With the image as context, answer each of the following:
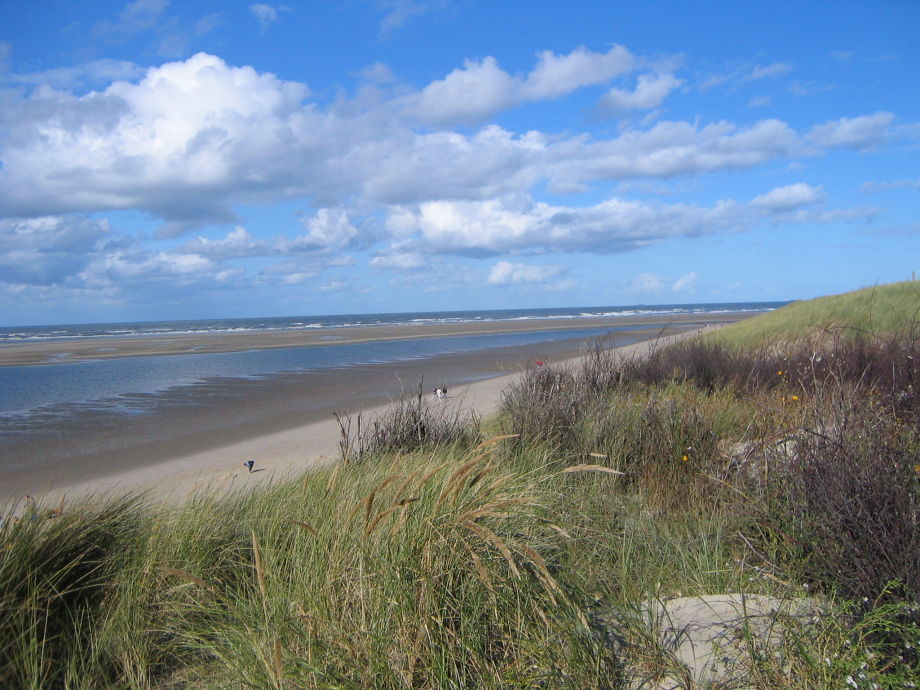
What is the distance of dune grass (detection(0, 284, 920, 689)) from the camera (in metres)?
2.45

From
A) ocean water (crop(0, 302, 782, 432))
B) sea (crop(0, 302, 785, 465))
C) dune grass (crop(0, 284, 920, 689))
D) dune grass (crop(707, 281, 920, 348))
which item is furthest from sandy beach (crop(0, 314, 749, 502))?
dune grass (crop(707, 281, 920, 348))

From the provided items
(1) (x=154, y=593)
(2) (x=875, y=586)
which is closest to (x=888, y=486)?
(2) (x=875, y=586)

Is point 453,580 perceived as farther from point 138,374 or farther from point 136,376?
point 138,374

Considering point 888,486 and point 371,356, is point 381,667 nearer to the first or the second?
point 888,486

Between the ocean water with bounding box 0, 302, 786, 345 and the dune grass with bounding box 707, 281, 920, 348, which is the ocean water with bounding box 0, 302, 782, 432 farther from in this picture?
the ocean water with bounding box 0, 302, 786, 345

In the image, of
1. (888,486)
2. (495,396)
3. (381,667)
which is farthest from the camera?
(495,396)

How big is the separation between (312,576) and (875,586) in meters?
2.45

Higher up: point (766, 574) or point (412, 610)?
point (412, 610)

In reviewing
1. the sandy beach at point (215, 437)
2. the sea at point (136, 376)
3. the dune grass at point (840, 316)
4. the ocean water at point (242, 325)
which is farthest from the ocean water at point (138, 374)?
the ocean water at point (242, 325)

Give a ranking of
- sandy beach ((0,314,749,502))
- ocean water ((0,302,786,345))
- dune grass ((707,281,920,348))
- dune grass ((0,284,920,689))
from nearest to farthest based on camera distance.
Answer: dune grass ((0,284,920,689)) < sandy beach ((0,314,749,502)) < dune grass ((707,281,920,348)) < ocean water ((0,302,786,345))

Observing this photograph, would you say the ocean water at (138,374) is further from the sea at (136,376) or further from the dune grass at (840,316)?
the dune grass at (840,316)

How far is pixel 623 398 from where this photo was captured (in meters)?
7.82

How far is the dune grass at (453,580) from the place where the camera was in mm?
2449

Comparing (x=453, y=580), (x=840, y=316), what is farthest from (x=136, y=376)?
(x=453, y=580)
